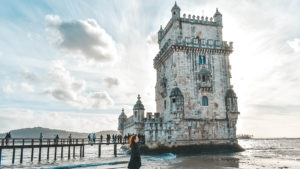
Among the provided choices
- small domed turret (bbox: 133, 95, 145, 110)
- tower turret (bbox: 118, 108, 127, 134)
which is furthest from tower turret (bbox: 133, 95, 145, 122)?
tower turret (bbox: 118, 108, 127, 134)

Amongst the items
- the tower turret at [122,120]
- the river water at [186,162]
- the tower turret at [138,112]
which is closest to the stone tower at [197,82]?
the tower turret at [138,112]

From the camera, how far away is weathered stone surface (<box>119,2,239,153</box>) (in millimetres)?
30766

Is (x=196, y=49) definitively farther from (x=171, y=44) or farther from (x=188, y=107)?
(x=188, y=107)

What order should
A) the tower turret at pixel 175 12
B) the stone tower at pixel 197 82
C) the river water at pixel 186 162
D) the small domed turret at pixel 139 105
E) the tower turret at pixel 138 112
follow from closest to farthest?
the river water at pixel 186 162, the stone tower at pixel 197 82, the tower turret at pixel 175 12, the tower turret at pixel 138 112, the small domed turret at pixel 139 105

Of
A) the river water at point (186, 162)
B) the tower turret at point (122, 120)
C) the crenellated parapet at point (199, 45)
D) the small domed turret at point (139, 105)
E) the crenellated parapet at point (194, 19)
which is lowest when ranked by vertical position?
the river water at point (186, 162)

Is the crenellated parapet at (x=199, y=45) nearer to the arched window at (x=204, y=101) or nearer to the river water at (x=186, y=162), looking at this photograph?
the arched window at (x=204, y=101)

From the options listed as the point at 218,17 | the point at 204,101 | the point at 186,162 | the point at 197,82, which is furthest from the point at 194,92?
the point at 218,17

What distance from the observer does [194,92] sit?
3244 centimetres

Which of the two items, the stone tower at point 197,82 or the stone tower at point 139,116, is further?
the stone tower at point 139,116

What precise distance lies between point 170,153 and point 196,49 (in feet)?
49.3

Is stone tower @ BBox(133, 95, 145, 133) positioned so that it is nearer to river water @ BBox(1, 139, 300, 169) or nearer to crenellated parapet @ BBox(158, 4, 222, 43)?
river water @ BBox(1, 139, 300, 169)

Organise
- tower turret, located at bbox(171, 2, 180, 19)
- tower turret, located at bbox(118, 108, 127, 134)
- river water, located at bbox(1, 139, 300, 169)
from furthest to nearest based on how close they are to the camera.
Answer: tower turret, located at bbox(118, 108, 127, 134)
tower turret, located at bbox(171, 2, 180, 19)
river water, located at bbox(1, 139, 300, 169)

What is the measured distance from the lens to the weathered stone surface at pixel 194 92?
30766mm

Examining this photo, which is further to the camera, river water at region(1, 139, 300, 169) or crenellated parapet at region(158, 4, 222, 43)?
crenellated parapet at region(158, 4, 222, 43)
